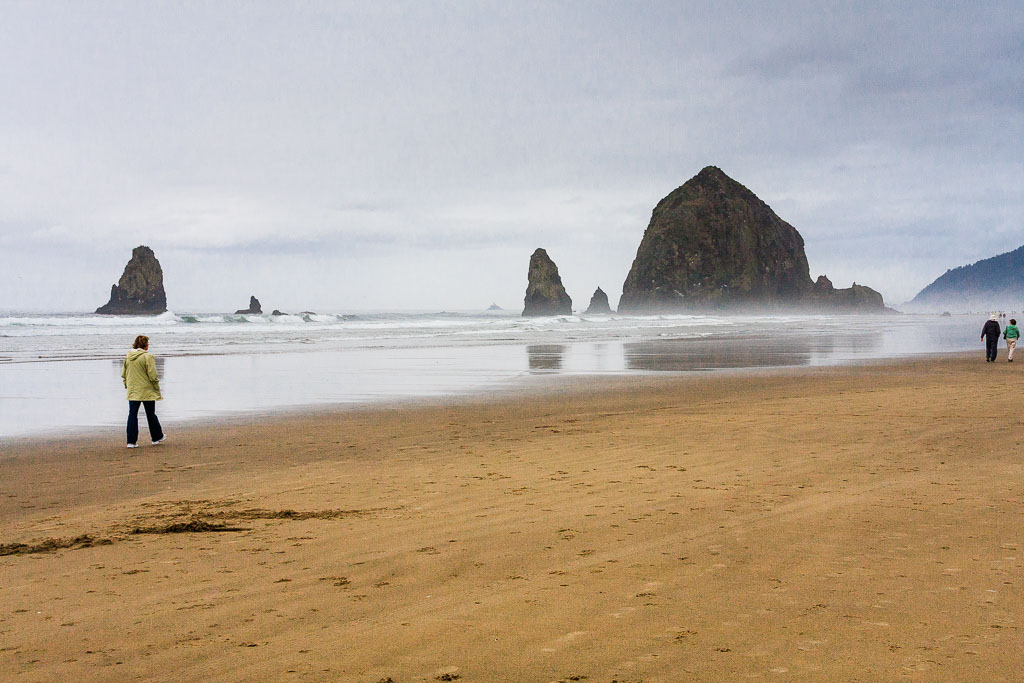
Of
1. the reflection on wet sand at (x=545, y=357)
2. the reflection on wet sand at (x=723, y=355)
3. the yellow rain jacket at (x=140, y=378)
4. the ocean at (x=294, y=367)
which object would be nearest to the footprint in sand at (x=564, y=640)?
the yellow rain jacket at (x=140, y=378)

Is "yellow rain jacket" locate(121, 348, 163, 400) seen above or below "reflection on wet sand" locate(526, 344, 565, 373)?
above

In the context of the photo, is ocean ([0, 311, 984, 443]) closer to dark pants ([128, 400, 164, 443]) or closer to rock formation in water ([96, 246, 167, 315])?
dark pants ([128, 400, 164, 443])

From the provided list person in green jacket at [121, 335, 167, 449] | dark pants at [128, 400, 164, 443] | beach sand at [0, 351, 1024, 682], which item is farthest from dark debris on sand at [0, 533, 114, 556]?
person in green jacket at [121, 335, 167, 449]

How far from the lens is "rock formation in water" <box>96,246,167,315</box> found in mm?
108750

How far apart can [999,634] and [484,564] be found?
9.98 feet

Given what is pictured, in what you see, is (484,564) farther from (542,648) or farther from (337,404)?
(337,404)

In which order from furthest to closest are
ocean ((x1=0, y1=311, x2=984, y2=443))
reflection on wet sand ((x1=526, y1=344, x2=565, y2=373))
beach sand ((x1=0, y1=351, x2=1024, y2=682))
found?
reflection on wet sand ((x1=526, y1=344, x2=565, y2=373))
ocean ((x1=0, y1=311, x2=984, y2=443))
beach sand ((x1=0, y1=351, x2=1024, y2=682))

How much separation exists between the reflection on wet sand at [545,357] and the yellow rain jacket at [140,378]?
41.4 ft

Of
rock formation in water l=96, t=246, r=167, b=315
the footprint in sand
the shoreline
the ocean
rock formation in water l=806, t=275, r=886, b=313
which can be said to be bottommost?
the footprint in sand

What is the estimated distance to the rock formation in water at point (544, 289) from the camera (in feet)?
451

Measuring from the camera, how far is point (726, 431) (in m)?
11.0

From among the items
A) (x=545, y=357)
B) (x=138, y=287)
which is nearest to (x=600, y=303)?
(x=138, y=287)

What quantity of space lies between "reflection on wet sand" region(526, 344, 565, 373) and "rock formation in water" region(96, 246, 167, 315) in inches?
3606

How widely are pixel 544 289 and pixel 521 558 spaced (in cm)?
13285
